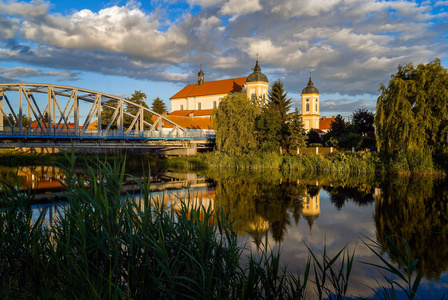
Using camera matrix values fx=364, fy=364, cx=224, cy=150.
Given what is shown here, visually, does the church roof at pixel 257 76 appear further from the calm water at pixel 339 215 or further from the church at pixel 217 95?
the calm water at pixel 339 215

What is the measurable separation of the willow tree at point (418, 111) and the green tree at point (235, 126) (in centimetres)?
1171

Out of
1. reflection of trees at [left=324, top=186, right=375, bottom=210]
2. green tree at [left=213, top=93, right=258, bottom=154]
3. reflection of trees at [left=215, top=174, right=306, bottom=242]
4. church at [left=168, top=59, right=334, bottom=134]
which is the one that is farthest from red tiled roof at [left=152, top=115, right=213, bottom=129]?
reflection of trees at [left=324, top=186, right=375, bottom=210]

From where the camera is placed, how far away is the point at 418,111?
2273 cm

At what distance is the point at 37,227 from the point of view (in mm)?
5301

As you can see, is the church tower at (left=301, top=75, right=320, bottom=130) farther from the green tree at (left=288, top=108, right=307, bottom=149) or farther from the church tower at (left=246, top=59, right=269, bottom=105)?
the green tree at (left=288, top=108, right=307, bottom=149)

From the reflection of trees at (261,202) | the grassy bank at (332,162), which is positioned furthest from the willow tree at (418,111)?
the reflection of trees at (261,202)

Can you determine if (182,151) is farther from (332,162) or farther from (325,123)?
(325,123)

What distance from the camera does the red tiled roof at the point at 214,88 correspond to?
6734 centimetres

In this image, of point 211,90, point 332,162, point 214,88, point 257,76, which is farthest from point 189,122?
point 332,162

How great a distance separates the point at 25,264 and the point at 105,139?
28.9 meters

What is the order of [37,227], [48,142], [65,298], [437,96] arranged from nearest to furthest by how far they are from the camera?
[65,298], [37,227], [437,96], [48,142]

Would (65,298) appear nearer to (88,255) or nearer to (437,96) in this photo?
(88,255)

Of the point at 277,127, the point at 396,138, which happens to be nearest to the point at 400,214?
the point at 396,138

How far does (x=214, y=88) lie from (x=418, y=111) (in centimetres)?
4944
